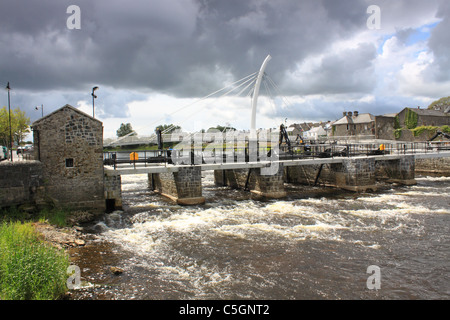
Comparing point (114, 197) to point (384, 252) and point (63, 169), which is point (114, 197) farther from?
point (384, 252)

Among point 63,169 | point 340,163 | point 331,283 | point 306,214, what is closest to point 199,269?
point 331,283

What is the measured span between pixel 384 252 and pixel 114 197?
12.6 metres

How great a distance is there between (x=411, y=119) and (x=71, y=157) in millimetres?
61830

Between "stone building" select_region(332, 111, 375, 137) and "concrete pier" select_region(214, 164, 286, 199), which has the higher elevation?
"stone building" select_region(332, 111, 375, 137)

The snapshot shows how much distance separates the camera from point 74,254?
9.82 meters

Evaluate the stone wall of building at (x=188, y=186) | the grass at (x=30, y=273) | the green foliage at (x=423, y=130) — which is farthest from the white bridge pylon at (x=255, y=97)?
the green foliage at (x=423, y=130)

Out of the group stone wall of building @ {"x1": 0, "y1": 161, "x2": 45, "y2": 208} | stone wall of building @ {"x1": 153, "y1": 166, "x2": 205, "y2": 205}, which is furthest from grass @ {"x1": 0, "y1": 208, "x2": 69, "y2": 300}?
stone wall of building @ {"x1": 153, "y1": 166, "x2": 205, "y2": 205}

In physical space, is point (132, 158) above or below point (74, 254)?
above

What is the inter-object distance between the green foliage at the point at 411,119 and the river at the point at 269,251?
1890 inches

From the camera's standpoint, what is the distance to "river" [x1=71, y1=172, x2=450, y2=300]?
7699 millimetres

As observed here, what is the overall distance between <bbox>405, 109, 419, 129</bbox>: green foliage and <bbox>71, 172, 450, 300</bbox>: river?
47994 mm

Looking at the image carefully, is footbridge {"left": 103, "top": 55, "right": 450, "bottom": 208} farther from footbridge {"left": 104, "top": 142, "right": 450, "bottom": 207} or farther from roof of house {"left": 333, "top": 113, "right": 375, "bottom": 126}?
roof of house {"left": 333, "top": 113, "right": 375, "bottom": 126}
